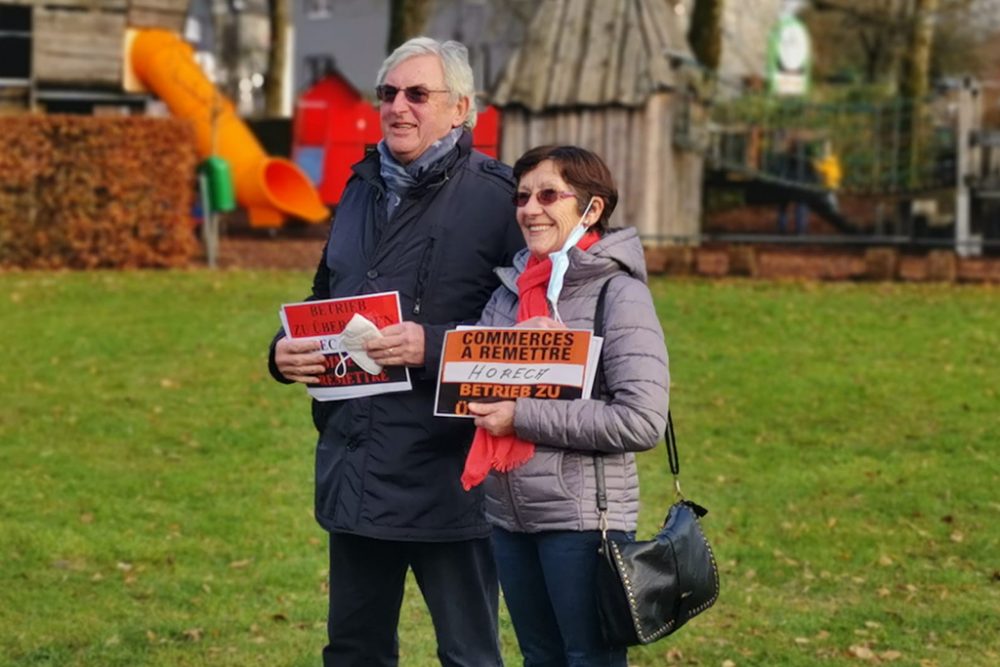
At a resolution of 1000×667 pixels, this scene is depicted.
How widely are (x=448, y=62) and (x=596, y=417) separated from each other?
110 centimetres

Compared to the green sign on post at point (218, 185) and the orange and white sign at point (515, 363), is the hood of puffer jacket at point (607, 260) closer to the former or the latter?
the orange and white sign at point (515, 363)

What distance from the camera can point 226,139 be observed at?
27844 mm

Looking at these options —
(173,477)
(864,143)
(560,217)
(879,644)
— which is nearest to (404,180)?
(560,217)

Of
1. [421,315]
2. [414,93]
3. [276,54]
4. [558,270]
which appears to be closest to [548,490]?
[558,270]

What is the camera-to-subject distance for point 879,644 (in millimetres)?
7406

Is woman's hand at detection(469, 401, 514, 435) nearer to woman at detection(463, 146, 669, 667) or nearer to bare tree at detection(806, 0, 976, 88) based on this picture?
woman at detection(463, 146, 669, 667)

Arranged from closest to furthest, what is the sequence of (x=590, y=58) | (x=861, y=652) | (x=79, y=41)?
(x=861, y=652), (x=590, y=58), (x=79, y=41)

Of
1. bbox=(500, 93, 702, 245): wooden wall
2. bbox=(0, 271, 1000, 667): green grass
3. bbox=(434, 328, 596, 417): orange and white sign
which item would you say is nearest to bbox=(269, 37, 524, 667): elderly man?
bbox=(434, 328, 596, 417): orange and white sign

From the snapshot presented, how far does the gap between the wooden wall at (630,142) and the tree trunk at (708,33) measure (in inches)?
284

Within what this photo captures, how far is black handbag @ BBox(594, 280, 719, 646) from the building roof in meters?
16.3

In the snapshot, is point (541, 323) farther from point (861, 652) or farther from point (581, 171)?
point (861, 652)

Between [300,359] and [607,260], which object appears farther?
[300,359]

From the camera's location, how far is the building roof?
20812 mm

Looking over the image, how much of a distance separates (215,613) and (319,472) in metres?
2.93
